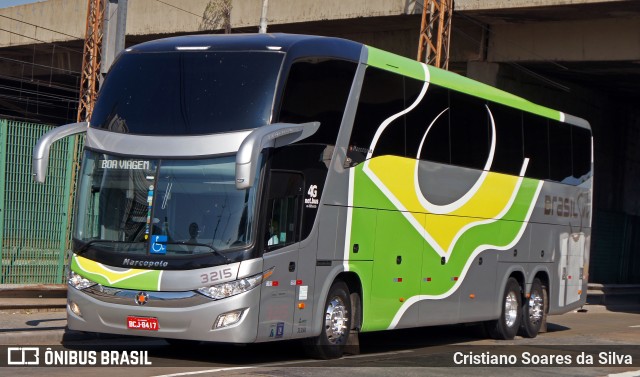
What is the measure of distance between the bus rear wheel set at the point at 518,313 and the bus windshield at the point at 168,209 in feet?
26.4

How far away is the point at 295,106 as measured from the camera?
13055mm

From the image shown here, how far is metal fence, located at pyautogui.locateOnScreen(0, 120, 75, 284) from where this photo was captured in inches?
773

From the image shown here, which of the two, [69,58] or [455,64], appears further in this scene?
[69,58]

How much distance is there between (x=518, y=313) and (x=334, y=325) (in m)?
6.68

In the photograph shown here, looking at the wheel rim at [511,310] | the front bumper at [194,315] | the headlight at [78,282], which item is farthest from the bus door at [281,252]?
the wheel rim at [511,310]

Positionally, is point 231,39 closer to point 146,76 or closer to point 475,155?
point 146,76

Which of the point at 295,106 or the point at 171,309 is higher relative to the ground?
the point at 295,106

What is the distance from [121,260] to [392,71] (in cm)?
491

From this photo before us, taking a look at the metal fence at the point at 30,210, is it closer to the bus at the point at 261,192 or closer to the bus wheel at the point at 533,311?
the bus at the point at 261,192

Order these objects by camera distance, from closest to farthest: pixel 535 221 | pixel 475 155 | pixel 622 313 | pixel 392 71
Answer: pixel 392 71 < pixel 475 155 < pixel 535 221 < pixel 622 313

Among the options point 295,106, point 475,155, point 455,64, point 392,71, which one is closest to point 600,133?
point 455,64

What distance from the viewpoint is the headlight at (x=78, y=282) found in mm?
12781

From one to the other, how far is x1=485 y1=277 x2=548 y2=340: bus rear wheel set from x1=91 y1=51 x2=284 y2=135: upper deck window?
802 centimetres

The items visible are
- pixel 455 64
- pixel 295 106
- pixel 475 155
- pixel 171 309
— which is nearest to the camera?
pixel 171 309
